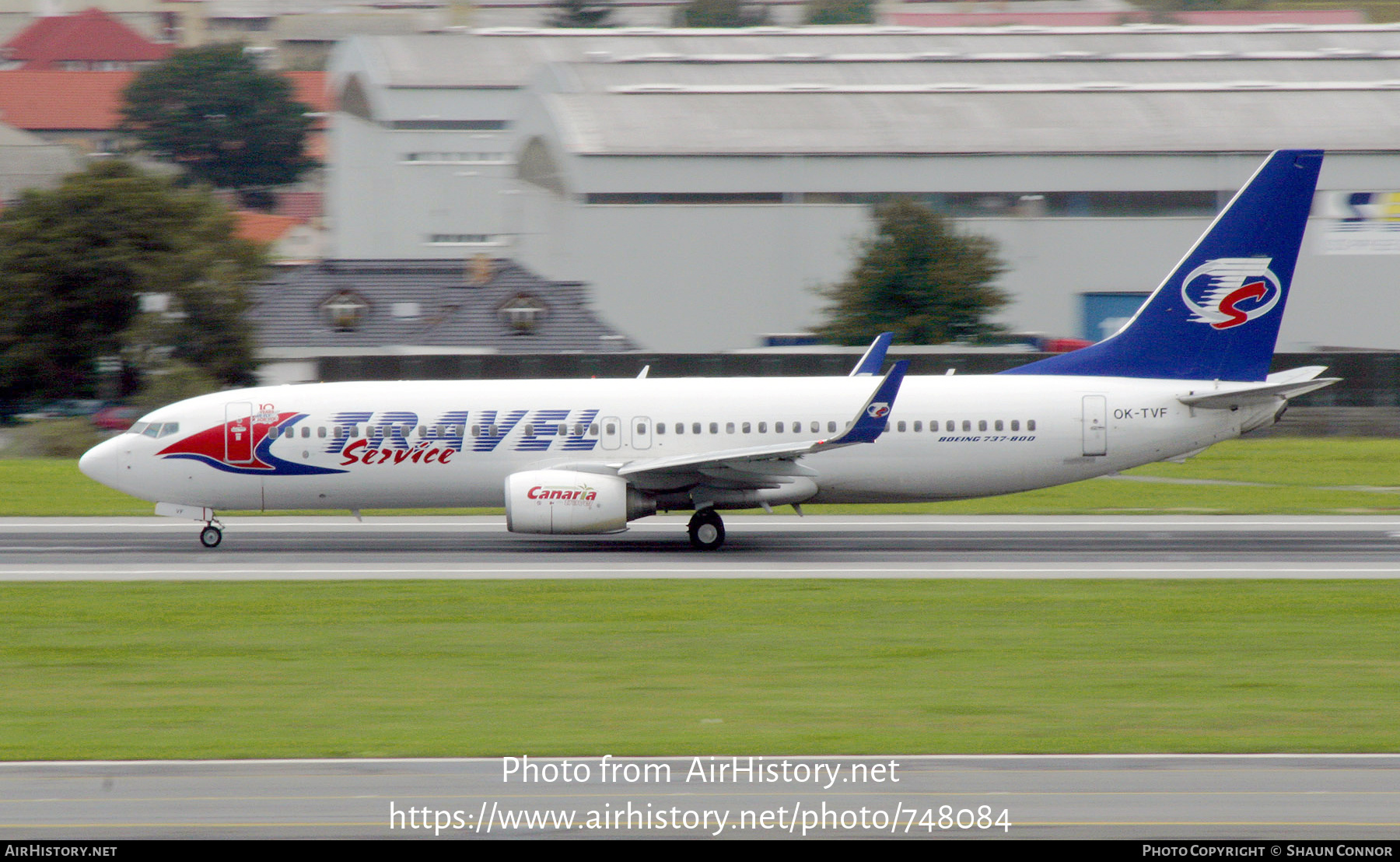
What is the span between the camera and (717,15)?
537ft

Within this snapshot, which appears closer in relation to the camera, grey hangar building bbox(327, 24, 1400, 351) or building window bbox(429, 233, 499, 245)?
grey hangar building bbox(327, 24, 1400, 351)

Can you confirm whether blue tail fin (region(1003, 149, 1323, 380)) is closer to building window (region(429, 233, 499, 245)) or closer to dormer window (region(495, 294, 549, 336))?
dormer window (region(495, 294, 549, 336))

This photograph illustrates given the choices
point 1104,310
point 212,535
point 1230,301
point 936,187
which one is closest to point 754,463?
point 1230,301

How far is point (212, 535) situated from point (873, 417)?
12.6 meters

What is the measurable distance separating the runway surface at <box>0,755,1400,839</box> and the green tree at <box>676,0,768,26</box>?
153m

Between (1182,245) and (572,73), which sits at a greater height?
(572,73)

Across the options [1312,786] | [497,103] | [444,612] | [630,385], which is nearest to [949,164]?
[497,103]

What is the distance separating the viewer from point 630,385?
2748 centimetres

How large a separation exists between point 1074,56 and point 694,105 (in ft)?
71.1

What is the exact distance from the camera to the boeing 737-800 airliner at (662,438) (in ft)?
87.6

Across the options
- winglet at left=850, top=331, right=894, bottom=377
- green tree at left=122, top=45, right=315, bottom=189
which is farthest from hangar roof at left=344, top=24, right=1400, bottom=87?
winglet at left=850, top=331, right=894, bottom=377

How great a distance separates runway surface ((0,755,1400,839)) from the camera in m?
10.7

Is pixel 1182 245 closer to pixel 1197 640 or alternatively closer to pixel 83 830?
pixel 1197 640

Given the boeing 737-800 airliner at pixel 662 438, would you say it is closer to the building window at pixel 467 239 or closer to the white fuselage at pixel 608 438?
the white fuselage at pixel 608 438
